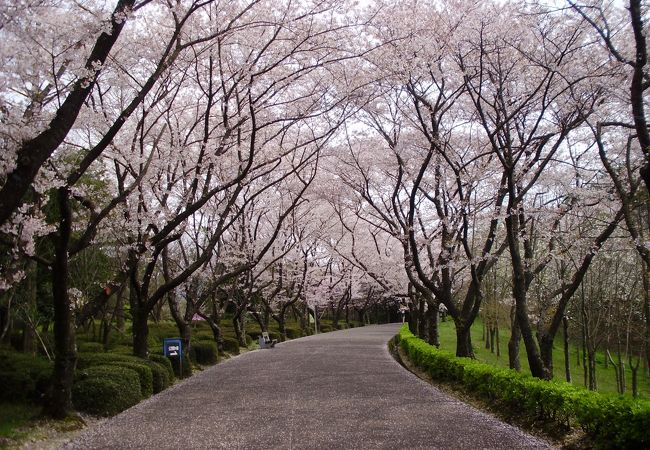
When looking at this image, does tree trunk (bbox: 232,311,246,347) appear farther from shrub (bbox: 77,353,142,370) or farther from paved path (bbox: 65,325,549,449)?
shrub (bbox: 77,353,142,370)

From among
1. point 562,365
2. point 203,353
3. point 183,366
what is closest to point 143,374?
point 183,366

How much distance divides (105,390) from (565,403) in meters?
6.59

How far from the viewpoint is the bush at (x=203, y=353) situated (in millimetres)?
16234

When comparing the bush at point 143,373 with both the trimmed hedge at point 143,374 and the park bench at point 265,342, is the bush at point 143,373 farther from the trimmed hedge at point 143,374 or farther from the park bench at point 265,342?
the park bench at point 265,342

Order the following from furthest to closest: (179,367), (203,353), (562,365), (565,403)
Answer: (562,365), (203,353), (179,367), (565,403)

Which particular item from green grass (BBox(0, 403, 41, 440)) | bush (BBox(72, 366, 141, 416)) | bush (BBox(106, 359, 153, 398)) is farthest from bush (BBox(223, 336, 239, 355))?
green grass (BBox(0, 403, 41, 440))

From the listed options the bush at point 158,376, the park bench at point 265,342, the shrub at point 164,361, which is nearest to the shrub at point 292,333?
the park bench at point 265,342

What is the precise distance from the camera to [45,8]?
6477 mm

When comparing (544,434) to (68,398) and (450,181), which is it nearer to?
(68,398)

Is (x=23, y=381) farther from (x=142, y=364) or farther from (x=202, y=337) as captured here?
(x=202, y=337)

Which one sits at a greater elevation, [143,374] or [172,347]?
[172,347]

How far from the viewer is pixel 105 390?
8.75 meters

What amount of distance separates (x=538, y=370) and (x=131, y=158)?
8.16 metres

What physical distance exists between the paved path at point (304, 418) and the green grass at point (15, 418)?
73 centimetres
